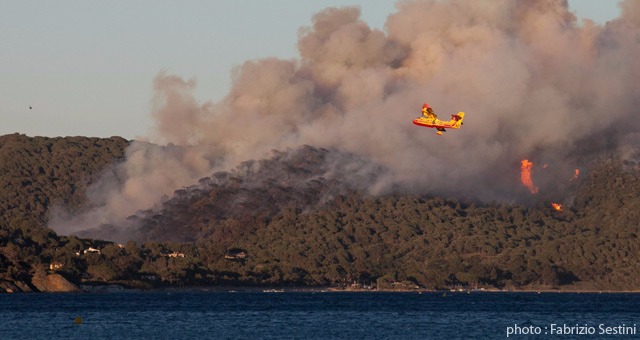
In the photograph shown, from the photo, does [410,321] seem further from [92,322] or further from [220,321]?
[92,322]

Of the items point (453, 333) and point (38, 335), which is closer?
point (38, 335)

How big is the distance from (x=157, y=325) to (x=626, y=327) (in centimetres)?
6946

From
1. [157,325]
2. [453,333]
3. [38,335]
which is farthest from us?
[157,325]

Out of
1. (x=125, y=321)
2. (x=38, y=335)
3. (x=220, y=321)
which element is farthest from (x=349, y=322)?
(x=38, y=335)

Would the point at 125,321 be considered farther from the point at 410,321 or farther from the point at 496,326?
the point at 496,326

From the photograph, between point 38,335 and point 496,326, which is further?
point 496,326

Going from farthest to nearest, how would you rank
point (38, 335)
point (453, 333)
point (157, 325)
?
point (157, 325) < point (453, 333) < point (38, 335)

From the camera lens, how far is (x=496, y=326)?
18238cm

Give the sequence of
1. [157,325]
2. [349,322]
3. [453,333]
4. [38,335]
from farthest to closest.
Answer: [349,322] < [157,325] < [453,333] < [38,335]

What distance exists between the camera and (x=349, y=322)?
7530 inches

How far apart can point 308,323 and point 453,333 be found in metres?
28.1

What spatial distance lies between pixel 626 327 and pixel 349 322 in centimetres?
4204

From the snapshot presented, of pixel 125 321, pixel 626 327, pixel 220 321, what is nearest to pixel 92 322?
pixel 125 321

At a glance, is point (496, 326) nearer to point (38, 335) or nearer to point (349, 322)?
point (349, 322)
